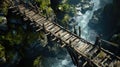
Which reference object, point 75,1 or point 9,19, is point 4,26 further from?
point 75,1

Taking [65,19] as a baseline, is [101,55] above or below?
above

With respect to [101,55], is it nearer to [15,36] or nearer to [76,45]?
[76,45]

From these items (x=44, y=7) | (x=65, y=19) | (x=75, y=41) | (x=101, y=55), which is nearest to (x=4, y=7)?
(x=44, y=7)

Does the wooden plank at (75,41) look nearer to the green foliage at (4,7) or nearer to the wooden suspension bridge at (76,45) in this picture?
the wooden suspension bridge at (76,45)

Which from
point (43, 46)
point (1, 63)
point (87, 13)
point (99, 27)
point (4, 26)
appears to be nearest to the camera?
point (1, 63)

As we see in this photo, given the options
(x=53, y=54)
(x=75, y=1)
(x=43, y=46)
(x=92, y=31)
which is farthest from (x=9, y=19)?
(x=75, y=1)

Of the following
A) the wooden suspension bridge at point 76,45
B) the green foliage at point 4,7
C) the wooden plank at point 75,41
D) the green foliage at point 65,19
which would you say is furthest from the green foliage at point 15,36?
the green foliage at point 65,19

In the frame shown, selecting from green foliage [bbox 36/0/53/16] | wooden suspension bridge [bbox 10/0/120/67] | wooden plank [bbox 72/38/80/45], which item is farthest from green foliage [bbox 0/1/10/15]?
wooden plank [bbox 72/38/80/45]

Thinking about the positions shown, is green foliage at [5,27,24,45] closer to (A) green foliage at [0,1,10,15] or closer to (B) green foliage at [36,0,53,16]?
(A) green foliage at [0,1,10,15]
